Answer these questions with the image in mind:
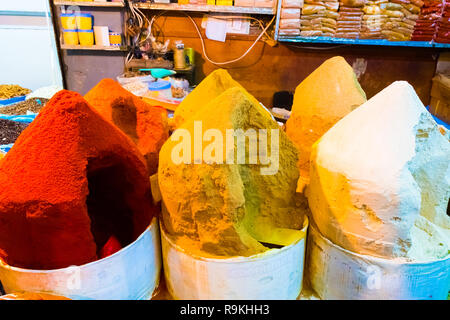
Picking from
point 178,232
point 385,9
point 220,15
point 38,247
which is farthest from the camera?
point 220,15

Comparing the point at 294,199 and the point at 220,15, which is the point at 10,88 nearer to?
the point at 220,15

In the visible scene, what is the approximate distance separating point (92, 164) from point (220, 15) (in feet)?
10.8

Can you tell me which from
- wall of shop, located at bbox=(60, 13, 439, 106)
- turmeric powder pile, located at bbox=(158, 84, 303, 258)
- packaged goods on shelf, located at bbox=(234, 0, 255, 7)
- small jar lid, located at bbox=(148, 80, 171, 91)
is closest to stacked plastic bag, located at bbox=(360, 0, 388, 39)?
wall of shop, located at bbox=(60, 13, 439, 106)

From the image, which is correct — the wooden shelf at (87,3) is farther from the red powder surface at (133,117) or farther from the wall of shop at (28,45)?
the red powder surface at (133,117)

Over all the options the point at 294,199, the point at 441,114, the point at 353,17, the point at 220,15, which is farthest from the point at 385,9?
the point at 294,199

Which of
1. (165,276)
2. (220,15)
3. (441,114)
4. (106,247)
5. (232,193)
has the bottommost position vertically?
(441,114)

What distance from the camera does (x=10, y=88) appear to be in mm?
3484

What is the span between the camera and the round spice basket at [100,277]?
85cm

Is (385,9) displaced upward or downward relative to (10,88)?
upward

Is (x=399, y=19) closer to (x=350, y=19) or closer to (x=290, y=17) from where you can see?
(x=350, y=19)

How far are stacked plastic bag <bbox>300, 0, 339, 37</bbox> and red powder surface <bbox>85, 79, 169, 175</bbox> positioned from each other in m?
2.67

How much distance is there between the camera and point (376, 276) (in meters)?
0.96

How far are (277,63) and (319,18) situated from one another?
701 millimetres

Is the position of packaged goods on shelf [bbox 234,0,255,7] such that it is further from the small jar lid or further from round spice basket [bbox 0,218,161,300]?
round spice basket [bbox 0,218,161,300]
